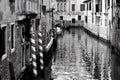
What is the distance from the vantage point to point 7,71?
12.0 meters

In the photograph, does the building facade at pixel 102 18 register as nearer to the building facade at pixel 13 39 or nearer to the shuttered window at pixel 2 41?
the building facade at pixel 13 39

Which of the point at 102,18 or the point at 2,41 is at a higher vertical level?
the point at 2,41

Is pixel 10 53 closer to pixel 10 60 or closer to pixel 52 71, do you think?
pixel 10 60

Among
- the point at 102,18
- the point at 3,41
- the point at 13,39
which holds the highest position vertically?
the point at 3,41

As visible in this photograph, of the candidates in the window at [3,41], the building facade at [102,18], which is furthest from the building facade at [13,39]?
the building facade at [102,18]

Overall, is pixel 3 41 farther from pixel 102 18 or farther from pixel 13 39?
pixel 102 18

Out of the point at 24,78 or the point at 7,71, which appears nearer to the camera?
the point at 7,71

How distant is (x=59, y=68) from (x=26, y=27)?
3.35 m

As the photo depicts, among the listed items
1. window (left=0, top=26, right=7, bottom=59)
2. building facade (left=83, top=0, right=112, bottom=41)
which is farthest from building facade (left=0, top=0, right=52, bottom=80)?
building facade (left=83, top=0, right=112, bottom=41)

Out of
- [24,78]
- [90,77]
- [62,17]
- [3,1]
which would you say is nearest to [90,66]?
[90,77]

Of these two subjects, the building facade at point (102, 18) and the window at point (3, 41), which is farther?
the building facade at point (102, 18)

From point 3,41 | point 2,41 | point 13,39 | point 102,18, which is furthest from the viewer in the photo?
point 102,18

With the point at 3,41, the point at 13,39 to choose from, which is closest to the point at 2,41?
the point at 3,41

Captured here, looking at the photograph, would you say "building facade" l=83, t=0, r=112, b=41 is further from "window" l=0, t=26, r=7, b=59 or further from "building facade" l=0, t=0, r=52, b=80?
"window" l=0, t=26, r=7, b=59
